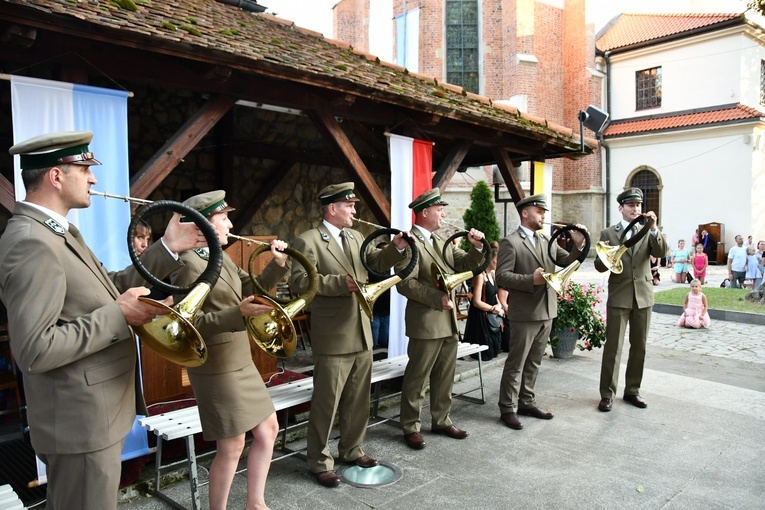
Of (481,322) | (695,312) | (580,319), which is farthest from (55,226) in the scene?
(695,312)

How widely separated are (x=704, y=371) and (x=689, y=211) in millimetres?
18628

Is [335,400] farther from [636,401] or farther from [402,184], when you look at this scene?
[636,401]

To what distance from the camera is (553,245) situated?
573 cm

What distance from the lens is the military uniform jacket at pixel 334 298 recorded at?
13.5 feet

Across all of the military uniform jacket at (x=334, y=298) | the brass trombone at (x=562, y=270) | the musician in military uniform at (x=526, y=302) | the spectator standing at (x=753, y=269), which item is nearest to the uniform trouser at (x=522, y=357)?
the musician in military uniform at (x=526, y=302)

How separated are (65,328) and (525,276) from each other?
4009 millimetres

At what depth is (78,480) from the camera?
7.06ft

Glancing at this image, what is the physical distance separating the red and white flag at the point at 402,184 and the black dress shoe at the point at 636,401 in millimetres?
2364

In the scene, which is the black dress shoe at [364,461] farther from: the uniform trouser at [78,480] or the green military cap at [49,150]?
the green military cap at [49,150]

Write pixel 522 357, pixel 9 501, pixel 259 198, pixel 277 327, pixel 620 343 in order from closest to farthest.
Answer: pixel 9 501 < pixel 277 327 < pixel 522 357 < pixel 620 343 < pixel 259 198

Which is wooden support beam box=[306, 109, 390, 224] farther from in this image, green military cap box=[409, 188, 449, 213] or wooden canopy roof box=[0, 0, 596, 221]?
green military cap box=[409, 188, 449, 213]

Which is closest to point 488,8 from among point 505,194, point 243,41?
point 505,194

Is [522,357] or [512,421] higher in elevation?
[522,357]

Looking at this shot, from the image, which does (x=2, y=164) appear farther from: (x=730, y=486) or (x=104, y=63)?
(x=730, y=486)
